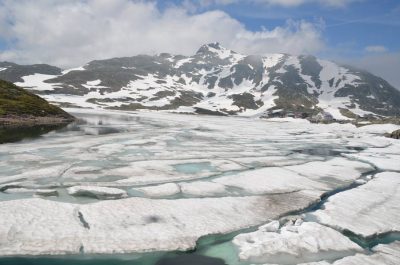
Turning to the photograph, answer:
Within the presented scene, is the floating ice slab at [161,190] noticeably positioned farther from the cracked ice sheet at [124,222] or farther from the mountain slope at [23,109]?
the mountain slope at [23,109]

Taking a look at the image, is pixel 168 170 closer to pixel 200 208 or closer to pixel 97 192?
pixel 97 192

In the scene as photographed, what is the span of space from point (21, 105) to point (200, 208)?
3111 inches

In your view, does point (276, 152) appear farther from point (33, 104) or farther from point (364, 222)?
point (33, 104)

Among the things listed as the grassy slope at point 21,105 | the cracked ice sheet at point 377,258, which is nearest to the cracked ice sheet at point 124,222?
the cracked ice sheet at point 377,258

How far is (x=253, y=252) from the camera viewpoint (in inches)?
544

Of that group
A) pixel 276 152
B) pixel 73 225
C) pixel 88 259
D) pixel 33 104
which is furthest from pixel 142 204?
pixel 33 104

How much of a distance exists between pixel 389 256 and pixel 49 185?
55.7 ft

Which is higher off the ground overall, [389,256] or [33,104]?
[33,104]

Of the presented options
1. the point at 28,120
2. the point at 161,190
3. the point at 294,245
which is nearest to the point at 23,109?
the point at 28,120

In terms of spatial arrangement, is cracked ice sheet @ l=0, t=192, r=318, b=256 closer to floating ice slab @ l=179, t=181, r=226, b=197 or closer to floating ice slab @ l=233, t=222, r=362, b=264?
floating ice slab @ l=179, t=181, r=226, b=197

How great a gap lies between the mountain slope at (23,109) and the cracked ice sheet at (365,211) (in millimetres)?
65073

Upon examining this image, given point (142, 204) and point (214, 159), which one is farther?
point (214, 159)

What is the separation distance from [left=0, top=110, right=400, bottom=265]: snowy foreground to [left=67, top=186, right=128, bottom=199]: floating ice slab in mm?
52

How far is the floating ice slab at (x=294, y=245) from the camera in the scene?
44.8ft
